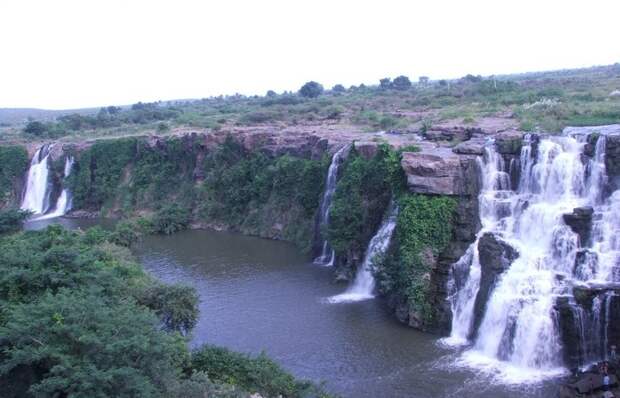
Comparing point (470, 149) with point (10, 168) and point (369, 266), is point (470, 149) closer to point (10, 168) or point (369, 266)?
point (369, 266)

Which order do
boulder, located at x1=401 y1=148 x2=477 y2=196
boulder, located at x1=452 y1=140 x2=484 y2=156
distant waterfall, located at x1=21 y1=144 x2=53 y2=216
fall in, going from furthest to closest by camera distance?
distant waterfall, located at x1=21 y1=144 x2=53 y2=216 → boulder, located at x1=452 y1=140 x2=484 y2=156 → boulder, located at x1=401 y1=148 x2=477 y2=196

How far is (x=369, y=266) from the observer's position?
31719 mm

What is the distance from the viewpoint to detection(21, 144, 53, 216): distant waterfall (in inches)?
2329

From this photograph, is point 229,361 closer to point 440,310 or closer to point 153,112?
point 440,310

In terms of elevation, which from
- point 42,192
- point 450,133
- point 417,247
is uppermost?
point 450,133

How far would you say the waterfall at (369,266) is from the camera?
31.6 m

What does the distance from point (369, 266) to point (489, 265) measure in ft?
21.7

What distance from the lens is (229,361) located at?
21.9 metres

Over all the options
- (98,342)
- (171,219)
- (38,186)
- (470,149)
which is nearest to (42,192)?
(38,186)

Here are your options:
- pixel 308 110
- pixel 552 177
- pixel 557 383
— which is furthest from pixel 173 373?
pixel 308 110

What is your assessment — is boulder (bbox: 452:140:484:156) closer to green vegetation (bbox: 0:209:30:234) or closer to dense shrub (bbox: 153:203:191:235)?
dense shrub (bbox: 153:203:191:235)

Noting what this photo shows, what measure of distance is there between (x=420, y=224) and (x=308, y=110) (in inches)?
1730

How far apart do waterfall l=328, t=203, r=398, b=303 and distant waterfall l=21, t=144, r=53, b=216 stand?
3648cm

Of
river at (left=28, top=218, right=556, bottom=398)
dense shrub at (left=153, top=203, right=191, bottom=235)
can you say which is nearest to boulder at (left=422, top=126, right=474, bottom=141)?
river at (left=28, top=218, right=556, bottom=398)
